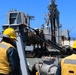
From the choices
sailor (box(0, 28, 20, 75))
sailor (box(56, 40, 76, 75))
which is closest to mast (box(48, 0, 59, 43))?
sailor (box(0, 28, 20, 75))

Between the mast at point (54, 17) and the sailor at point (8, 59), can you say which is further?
the mast at point (54, 17)

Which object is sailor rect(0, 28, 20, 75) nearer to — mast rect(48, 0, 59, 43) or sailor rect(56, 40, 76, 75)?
sailor rect(56, 40, 76, 75)

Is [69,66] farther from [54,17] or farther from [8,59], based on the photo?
[54,17]

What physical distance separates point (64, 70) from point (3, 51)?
104cm

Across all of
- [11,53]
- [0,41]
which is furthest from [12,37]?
[11,53]

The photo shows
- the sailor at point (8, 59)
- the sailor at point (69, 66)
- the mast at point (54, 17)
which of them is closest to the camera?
the sailor at point (69, 66)

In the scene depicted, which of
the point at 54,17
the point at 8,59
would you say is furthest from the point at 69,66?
the point at 54,17

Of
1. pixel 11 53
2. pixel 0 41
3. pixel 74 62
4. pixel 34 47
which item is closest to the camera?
pixel 74 62

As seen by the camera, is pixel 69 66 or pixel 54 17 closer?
pixel 69 66

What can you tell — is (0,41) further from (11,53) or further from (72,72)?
(72,72)

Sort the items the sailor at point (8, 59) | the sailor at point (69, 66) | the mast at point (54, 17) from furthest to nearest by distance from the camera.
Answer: the mast at point (54, 17), the sailor at point (8, 59), the sailor at point (69, 66)

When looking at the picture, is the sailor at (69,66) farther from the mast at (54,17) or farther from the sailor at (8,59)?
the mast at (54,17)

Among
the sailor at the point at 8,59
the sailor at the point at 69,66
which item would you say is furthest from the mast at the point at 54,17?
the sailor at the point at 69,66

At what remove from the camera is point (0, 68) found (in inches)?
192
